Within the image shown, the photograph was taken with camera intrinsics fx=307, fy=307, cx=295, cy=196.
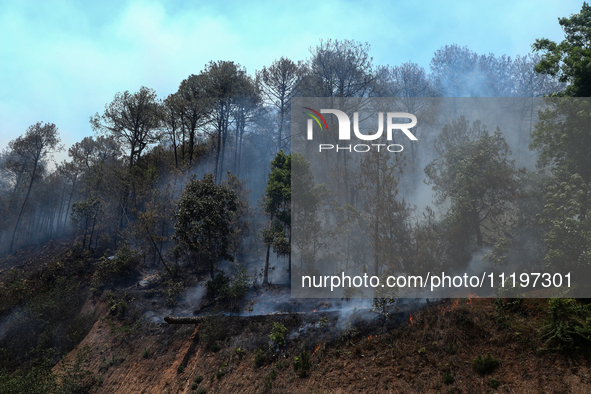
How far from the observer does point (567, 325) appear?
9.84 m

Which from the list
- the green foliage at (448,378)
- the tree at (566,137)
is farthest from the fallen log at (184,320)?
the tree at (566,137)

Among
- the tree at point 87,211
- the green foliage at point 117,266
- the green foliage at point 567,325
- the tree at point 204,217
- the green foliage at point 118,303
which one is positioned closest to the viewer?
the green foliage at point 567,325

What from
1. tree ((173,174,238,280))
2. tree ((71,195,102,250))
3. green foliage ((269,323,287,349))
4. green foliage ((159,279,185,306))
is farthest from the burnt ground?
tree ((71,195,102,250))

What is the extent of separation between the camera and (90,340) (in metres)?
20.1

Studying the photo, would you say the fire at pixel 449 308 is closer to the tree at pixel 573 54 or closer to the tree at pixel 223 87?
the tree at pixel 573 54

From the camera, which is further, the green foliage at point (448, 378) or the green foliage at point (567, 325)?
the green foliage at point (448, 378)

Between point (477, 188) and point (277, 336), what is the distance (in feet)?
42.1

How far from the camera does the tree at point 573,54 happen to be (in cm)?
1304

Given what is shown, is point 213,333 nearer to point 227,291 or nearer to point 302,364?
point 227,291

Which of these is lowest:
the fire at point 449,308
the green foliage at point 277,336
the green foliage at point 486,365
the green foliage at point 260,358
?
the green foliage at point 260,358

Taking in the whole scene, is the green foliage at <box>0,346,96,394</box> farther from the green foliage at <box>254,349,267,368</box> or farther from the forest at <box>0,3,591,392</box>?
the green foliage at <box>254,349,267,368</box>

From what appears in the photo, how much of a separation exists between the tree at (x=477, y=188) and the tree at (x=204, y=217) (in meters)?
13.6

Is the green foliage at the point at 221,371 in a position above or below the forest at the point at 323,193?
below

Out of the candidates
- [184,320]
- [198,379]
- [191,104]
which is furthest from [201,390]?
[191,104]
